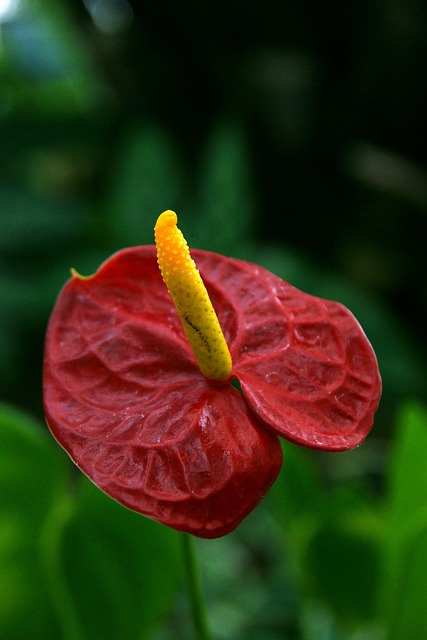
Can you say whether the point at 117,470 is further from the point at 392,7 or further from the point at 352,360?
the point at 392,7

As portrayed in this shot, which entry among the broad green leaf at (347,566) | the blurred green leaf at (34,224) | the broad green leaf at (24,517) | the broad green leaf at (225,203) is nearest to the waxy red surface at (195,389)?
the broad green leaf at (24,517)

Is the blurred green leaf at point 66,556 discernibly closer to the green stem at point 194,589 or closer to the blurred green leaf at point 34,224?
the green stem at point 194,589

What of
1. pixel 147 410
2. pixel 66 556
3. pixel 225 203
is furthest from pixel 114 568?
pixel 225 203

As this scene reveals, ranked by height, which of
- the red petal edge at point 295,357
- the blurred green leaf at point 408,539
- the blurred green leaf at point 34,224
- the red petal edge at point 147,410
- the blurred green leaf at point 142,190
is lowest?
the blurred green leaf at point 34,224

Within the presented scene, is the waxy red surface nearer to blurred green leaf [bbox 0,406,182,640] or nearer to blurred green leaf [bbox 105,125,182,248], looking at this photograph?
blurred green leaf [bbox 0,406,182,640]

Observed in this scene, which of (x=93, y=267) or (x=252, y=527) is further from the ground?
(x=93, y=267)

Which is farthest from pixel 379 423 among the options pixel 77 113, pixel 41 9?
pixel 41 9

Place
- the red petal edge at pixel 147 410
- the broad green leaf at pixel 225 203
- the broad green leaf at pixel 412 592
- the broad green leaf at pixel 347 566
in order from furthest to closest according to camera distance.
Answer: the broad green leaf at pixel 225 203, the broad green leaf at pixel 347 566, the broad green leaf at pixel 412 592, the red petal edge at pixel 147 410
